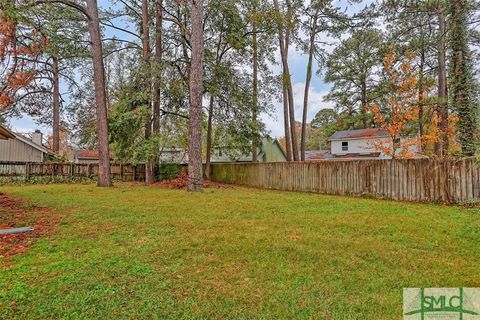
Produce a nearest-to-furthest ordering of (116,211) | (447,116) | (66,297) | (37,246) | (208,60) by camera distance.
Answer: (66,297)
(37,246)
(116,211)
(447,116)
(208,60)

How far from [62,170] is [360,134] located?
22955 mm

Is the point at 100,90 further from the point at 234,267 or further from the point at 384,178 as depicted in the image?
the point at 234,267

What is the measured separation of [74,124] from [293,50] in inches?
645

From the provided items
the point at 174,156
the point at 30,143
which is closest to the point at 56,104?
the point at 30,143

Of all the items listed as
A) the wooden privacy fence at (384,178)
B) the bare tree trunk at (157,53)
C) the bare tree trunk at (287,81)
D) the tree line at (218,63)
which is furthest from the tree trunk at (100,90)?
the bare tree trunk at (287,81)

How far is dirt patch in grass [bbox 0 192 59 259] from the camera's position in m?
3.92

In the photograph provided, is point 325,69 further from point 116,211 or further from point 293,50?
point 116,211

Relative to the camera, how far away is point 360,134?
86.2 ft

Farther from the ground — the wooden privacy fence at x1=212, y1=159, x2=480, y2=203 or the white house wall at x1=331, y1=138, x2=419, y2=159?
the white house wall at x1=331, y1=138, x2=419, y2=159

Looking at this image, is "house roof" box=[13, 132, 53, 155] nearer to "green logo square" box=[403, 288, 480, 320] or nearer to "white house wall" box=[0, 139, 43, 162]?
"white house wall" box=[0, 139, 43, 162]

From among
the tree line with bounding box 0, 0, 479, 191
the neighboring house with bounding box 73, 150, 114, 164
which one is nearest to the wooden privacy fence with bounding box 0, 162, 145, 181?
the tree line with bounding box 0, 0, 479, 191

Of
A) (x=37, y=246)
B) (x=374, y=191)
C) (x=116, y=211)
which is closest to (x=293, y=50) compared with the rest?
(x=374, y=191)

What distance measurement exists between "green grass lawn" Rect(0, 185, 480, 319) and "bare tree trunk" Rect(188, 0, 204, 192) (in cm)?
543

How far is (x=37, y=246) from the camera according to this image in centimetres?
389
